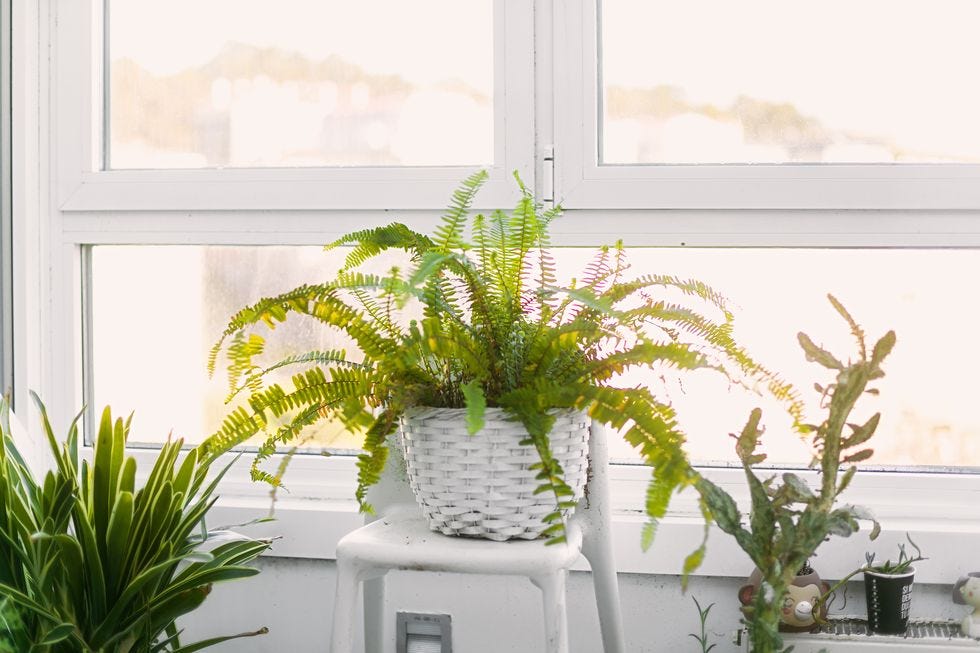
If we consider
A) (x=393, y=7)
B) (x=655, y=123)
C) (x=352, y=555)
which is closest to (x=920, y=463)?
(x=655, y=123)

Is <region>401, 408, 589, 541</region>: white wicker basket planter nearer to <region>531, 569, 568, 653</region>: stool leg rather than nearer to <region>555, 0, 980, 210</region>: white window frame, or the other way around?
<region>531, 569, 568, 653</region>: stool leg

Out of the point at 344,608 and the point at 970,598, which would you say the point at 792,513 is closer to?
the point at 970,598

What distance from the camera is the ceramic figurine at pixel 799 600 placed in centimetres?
143

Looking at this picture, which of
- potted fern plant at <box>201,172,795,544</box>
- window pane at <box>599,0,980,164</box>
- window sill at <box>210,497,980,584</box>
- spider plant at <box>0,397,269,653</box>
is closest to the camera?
potted fern plant at <box>201,172,795,544</box>

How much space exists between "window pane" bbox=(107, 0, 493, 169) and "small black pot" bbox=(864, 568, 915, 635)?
932 mm

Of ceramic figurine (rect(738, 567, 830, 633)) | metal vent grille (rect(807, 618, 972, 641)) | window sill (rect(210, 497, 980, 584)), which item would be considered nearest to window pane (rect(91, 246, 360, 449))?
window sill (rect(210, 497, 980, 584))

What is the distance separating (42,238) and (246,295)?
393mm

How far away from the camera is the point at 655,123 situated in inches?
67.9

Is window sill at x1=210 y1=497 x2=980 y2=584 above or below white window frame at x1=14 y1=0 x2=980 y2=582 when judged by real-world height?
below

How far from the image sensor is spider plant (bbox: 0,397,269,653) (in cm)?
130

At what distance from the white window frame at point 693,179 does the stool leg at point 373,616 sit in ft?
2.25

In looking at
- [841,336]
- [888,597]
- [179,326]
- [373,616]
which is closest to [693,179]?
[841,336]

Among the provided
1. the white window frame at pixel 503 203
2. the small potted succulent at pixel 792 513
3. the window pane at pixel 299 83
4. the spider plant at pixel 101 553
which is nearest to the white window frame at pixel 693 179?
the white window frame at pixel 503 203

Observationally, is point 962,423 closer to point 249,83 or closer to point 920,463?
point 920,463
